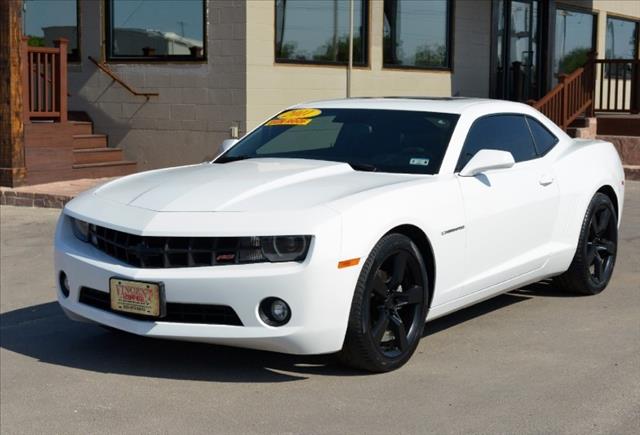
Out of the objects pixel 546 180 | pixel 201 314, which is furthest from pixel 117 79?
pixel 201 314

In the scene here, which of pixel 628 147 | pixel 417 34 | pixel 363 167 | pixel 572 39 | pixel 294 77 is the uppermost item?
pixel 572 39

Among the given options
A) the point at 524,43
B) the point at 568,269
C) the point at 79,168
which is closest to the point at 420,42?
the point at 524,43

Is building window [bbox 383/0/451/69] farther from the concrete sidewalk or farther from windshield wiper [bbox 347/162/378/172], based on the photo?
windshield wiper [bbox 347/162/378/172]

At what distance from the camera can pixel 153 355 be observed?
19.3 ft

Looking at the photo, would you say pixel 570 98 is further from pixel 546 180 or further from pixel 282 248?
pixel 282 248

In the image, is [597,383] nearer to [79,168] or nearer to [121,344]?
[121,344]

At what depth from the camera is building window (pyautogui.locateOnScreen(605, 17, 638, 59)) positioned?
984 inches

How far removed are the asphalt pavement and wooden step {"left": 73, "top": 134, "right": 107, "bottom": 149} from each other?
27.7 ft

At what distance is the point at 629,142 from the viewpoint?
1764 cm

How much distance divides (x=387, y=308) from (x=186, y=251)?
107 cm

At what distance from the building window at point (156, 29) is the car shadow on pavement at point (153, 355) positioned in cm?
882

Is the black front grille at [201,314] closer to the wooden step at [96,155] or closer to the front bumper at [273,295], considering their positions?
the front bumper at [273,295]

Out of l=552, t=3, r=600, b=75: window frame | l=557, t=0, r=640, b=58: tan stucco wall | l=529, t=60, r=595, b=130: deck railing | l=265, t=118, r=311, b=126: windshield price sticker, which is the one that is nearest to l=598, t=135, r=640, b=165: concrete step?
l=529, t=60, r=595, b=130: deck railing

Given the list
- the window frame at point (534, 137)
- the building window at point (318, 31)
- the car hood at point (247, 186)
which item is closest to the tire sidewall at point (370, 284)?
the car hood at point (247, 186)
